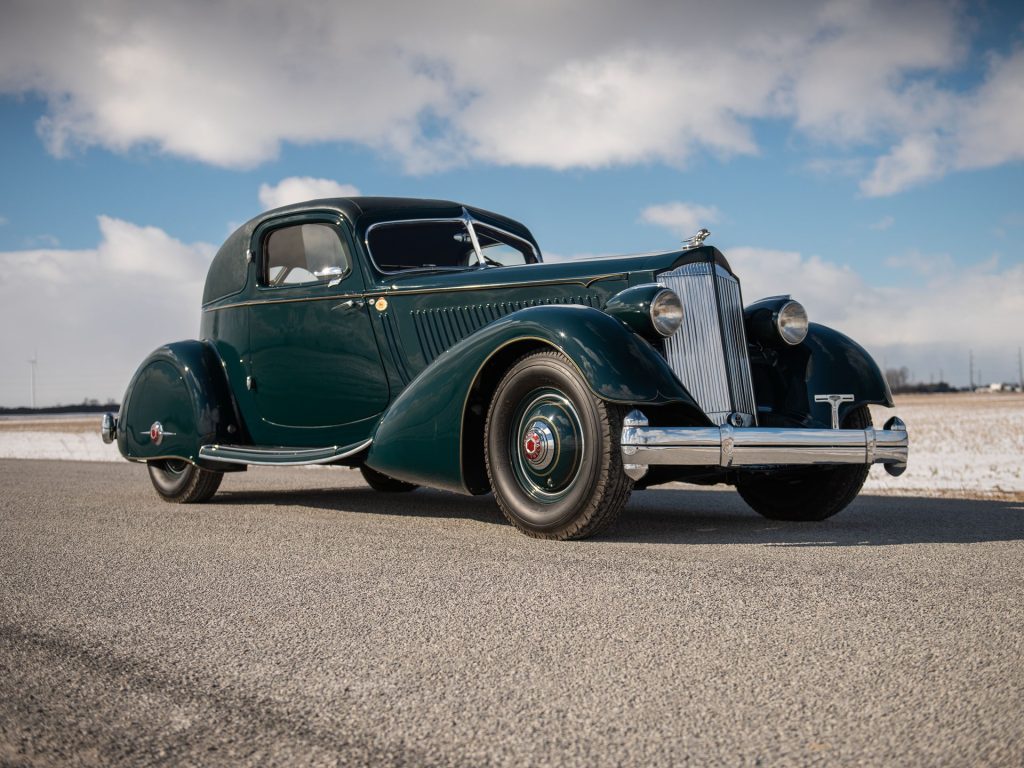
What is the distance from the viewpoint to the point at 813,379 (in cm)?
513

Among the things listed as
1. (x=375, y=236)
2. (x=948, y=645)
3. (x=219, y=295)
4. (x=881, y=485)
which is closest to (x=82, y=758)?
(x=948, y=645)

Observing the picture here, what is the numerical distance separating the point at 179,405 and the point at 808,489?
166 inches

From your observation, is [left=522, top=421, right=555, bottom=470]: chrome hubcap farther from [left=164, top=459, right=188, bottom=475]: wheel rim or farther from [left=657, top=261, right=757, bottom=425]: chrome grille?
[left=164, top=459, right=188, bottom=475]: wheel rim

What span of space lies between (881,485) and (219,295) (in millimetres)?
5913

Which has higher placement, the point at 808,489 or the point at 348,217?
the point at 348,217

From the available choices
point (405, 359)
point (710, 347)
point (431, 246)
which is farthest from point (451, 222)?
point (710, 347)

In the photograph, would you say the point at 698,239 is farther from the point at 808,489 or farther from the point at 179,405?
the point at 179,405

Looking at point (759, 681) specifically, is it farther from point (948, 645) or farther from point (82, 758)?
point (82, 758)

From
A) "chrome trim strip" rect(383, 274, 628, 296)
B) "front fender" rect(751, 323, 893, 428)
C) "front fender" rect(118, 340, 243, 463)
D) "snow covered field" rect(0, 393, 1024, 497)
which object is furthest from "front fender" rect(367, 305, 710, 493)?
"snow covered field" rect(0, 393, 1024, 497)

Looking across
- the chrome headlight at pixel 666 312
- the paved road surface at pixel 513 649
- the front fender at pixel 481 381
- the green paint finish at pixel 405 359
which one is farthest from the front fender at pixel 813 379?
the front fender at pixel 481 381

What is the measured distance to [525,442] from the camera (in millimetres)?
4379

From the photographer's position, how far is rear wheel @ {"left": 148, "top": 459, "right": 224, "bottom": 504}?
21.4ft

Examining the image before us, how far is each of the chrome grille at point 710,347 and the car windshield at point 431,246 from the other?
71.1 inches

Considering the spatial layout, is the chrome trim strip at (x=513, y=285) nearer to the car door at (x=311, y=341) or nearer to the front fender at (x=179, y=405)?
the car door at (x=311, y=341)
